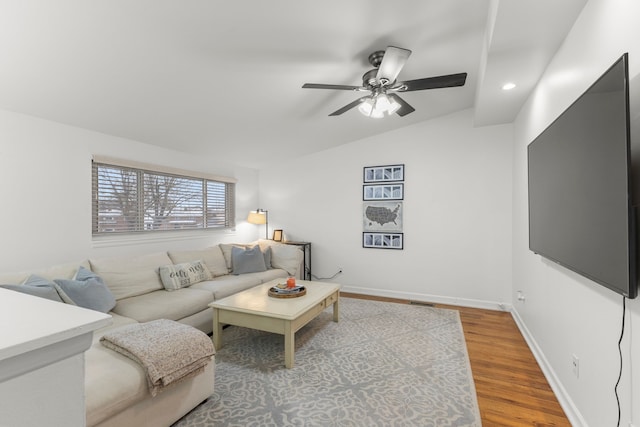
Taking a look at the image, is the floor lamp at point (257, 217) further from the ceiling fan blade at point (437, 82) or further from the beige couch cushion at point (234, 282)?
the ceiling fan blade at point (437, 82)

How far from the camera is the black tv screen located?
124 centimetres

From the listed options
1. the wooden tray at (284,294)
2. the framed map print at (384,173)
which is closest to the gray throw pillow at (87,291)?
the wooden tray at (284,294)

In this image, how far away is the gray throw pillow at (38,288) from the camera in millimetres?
2057

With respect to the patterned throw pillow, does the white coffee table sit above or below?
below

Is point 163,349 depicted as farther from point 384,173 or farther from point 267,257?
point 384,173

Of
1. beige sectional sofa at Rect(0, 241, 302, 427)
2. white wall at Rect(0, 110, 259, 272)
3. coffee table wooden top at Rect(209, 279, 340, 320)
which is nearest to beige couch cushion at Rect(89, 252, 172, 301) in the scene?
beige sectional sofa at Rect(0, 241, 302, 427)

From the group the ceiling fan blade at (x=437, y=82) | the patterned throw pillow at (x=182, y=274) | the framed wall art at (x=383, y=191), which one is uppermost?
the ceiling fan blade at (x=437, y=82)

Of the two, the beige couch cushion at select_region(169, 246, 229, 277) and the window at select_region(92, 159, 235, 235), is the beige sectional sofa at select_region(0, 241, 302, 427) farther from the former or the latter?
the window at select_region(92, 159, 235, 235)

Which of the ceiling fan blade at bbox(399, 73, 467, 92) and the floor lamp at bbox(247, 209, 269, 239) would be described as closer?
the ceiling fan blade at bbox(399, 73, 467, 92)

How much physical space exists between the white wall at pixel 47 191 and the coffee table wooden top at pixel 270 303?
5.30ft

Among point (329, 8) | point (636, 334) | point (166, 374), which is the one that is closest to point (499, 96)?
point (329, 8)

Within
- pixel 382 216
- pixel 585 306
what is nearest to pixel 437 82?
pixel 585 306

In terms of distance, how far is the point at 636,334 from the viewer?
131 centimetres

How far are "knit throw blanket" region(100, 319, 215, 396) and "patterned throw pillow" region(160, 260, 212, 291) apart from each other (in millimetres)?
1282
